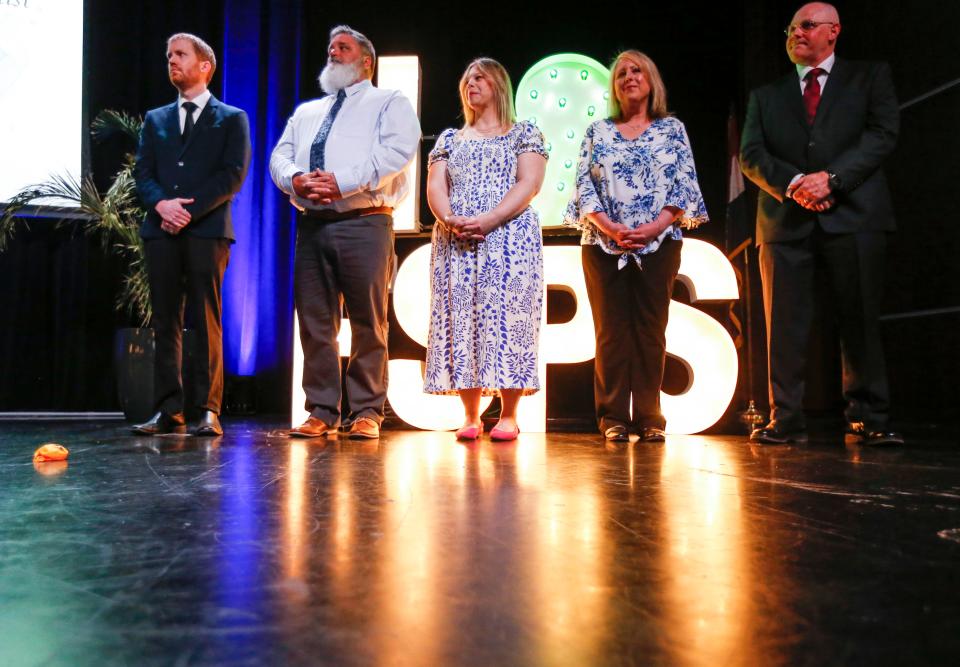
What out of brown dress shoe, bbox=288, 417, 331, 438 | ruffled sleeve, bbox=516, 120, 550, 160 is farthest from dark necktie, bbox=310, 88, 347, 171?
brown dress shoe, bbox=288, 417, 331, 438

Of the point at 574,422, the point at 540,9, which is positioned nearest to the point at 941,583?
the point at 574,422

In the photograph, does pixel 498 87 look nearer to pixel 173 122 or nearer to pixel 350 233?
pixel 350 233

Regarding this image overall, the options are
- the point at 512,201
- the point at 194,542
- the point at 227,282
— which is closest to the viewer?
the point at 194,542

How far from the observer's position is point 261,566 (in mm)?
863

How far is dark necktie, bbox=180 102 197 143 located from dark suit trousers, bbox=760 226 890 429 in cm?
231

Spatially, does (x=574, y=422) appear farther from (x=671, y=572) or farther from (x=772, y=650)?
(x=772, y=650)

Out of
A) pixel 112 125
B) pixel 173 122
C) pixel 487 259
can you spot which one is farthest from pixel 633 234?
pixel 112 125

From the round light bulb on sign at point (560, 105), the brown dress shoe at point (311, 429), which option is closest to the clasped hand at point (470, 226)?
the brown dress shoe at point (311, 429)

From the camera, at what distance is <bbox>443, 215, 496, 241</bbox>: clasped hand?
2527mm

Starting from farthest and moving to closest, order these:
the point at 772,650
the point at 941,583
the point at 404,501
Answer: the point at 404,501 → the point at 941,583 → the point at 772,650

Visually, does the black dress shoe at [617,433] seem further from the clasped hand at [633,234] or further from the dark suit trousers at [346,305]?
the dark suit trousers at [346,305]

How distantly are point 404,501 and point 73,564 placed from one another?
22.3 inches

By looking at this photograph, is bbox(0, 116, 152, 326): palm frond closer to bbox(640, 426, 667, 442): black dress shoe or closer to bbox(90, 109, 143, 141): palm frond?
bbox(90, 109, 143, 141): palm frond

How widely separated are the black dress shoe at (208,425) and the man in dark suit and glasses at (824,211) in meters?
1.98
